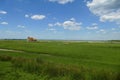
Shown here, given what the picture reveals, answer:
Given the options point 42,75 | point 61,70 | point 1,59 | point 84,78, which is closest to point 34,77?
point 42,75

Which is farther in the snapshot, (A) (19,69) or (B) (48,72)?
(A) (19,69)

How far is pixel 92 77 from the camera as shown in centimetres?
1773

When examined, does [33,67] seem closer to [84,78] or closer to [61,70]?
[61,70]

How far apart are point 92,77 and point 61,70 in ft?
13.6

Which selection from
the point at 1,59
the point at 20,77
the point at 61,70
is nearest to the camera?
the point at 20,77

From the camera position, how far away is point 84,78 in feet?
58.6

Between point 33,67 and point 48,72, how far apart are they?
261 centimetres

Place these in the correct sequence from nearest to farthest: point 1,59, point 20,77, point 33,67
→ 1. point 20,77
2. point 33,67
3. point 1,59

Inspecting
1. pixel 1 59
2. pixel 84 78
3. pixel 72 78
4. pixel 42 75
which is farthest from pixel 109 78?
pixel 1 59

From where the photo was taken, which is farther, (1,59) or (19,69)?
(1,59)

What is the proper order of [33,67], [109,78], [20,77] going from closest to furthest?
[109,78], [20,77], [33,67]

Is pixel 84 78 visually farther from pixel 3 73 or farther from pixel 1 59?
pixel 1 59

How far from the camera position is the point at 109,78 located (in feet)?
56.9

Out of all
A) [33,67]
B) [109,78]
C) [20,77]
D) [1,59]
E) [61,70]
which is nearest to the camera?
[109,78]
